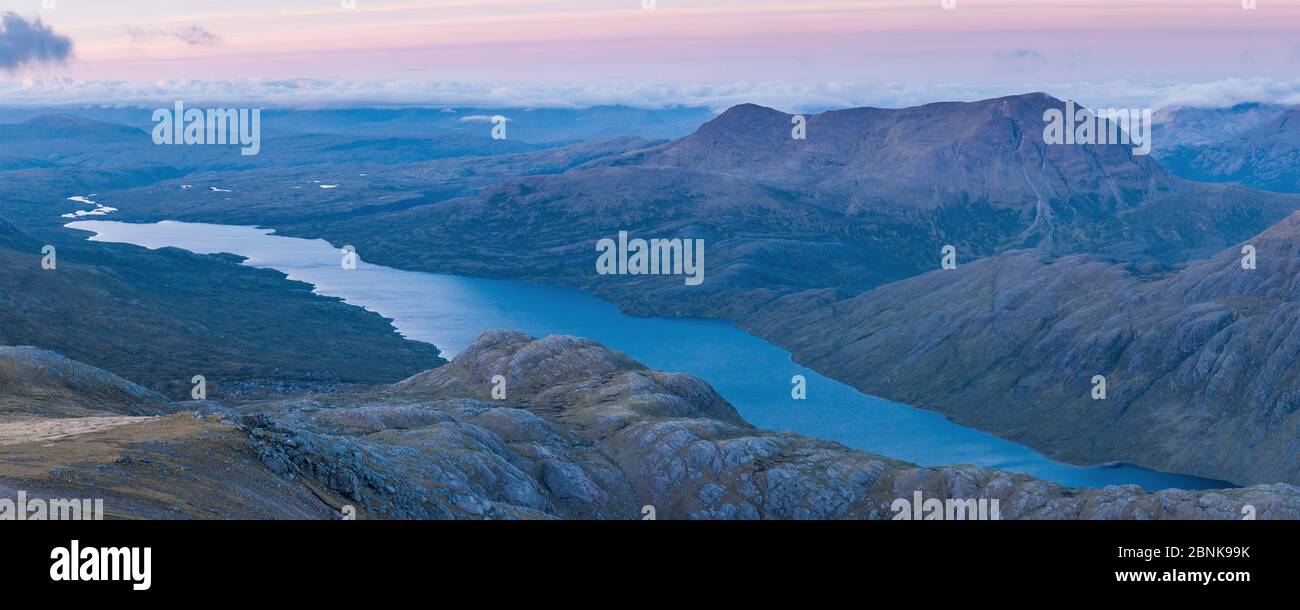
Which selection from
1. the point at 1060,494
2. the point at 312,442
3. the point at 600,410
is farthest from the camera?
the point at 600,410

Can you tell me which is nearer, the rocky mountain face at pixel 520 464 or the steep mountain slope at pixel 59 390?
the rocky mountain face at pixel 520 464

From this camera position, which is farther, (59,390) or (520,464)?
(520,464)

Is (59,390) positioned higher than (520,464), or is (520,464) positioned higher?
(59,390)

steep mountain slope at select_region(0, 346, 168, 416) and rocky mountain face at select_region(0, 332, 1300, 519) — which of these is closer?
rocky mountain face at select_region(0, 332, 1300, 519)
